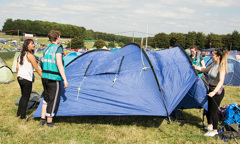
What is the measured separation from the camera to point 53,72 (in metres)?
3.55

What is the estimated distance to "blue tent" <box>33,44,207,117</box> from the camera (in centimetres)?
380

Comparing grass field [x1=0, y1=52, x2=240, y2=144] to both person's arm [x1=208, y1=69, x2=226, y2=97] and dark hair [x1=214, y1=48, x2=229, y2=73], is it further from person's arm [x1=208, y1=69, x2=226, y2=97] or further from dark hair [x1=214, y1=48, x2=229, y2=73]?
dark hair [x1=214, y1=48, x2=229, y2=73]

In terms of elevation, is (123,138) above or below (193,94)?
below

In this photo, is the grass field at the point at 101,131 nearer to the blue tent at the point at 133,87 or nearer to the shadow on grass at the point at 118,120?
the shadow on grass at the point at 118,120

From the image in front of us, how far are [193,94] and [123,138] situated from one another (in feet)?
5.99

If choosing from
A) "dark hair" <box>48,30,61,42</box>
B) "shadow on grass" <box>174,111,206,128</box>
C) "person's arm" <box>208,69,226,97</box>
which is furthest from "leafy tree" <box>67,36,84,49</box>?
"person's arm" <box>208,69,226,97</box>

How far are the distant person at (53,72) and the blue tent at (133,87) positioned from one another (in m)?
0.40

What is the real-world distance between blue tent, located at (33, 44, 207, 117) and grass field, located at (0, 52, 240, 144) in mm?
367

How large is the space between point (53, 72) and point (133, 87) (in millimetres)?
1659

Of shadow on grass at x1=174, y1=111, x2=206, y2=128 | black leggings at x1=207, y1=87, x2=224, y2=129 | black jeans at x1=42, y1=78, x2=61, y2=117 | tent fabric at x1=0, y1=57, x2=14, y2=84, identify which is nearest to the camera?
black jeans at x1=42, y1=78, x2=61, y2=117

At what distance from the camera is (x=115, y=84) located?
404cm

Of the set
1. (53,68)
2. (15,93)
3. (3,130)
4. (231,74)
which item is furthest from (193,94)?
(231,74)

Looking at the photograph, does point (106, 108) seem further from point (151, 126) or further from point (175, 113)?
point (175, 113)

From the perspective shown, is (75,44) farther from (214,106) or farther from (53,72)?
(214,106)
